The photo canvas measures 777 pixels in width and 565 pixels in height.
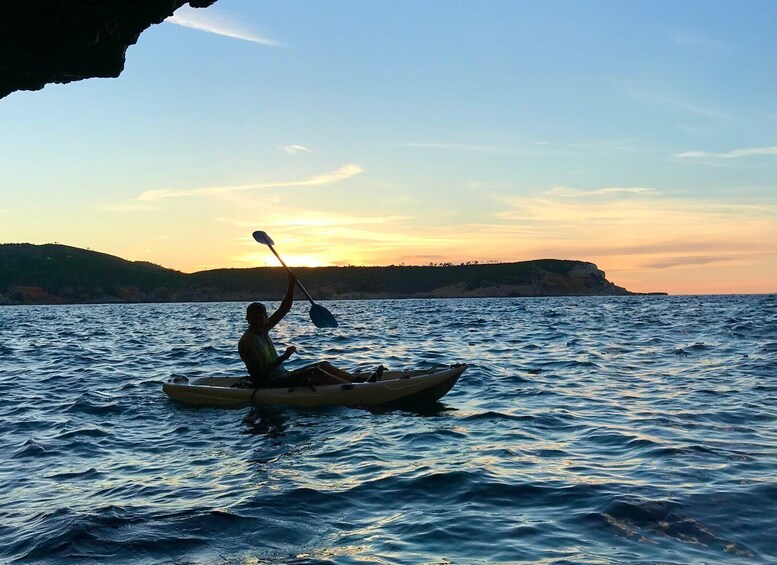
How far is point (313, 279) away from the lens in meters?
158

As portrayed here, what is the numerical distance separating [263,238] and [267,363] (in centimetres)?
410

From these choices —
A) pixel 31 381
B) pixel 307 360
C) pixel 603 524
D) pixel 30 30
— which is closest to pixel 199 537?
pixel 603 524

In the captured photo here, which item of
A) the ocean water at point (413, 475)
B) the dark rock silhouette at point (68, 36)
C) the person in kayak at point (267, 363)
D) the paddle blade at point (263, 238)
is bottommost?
the ocean water at point (413, 475)

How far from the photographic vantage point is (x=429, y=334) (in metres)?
31.1

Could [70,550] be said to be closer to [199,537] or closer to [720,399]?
[199,537]

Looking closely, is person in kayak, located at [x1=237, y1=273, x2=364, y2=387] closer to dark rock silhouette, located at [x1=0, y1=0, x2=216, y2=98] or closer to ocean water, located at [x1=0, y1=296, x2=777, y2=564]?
ocean water, located at [x1=0, y1=296, x2=777, y2=564]

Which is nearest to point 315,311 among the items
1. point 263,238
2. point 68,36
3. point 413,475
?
point 263,238

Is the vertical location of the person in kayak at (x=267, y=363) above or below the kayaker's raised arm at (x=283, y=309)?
below

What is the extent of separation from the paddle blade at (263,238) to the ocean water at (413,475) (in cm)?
406

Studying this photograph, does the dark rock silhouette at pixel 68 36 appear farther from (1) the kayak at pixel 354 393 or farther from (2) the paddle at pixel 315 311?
(2) the paddle at pixel 315 311

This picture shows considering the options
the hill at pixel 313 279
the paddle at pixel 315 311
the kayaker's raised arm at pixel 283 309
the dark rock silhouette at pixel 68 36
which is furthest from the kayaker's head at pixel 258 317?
the hill at pixel 313 279

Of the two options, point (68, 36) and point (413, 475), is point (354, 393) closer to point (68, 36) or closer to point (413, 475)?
point (413, 475)

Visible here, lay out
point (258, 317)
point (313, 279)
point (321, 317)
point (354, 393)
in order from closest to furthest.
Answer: point (354, 393), point (258, 317), point (321, 317), point (313, 279)

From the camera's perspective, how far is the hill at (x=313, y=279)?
14450cm
